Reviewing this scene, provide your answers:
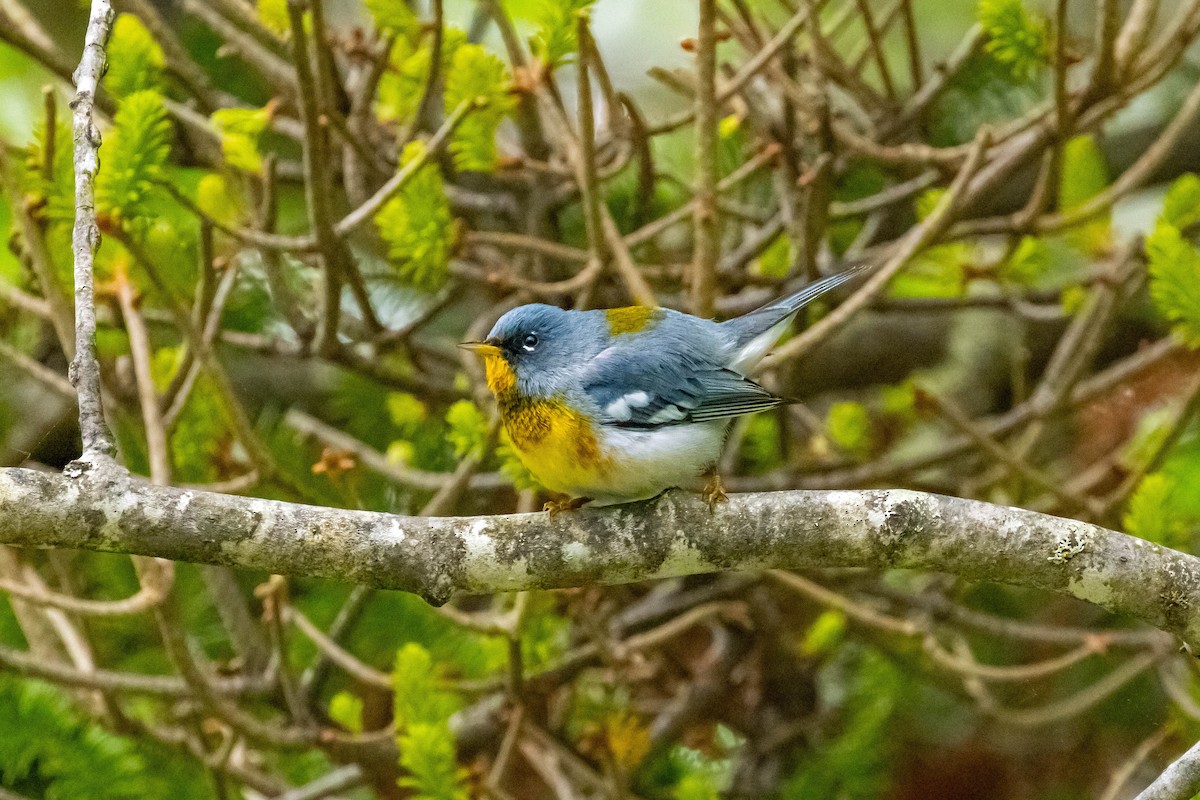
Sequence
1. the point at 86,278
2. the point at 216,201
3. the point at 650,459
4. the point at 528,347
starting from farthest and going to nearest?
the point at 216,201, the point at 528,347, the point at 650,459, the point at 86,278

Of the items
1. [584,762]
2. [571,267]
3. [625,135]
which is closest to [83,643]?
[584,762]

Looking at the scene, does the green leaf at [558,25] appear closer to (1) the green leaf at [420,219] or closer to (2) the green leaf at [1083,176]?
(1) the green leaf at [420,219]

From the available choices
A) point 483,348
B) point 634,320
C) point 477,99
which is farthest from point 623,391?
point 477,99

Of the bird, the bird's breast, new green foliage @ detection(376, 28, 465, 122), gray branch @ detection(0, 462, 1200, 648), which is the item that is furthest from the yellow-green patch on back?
new green foliage @ detection(376, 28, 465, 122)

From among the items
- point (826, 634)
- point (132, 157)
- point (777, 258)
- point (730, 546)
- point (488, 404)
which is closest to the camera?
point (730, 546)

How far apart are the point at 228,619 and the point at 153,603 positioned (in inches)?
18.5

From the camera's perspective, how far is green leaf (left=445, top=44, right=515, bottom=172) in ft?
7.19

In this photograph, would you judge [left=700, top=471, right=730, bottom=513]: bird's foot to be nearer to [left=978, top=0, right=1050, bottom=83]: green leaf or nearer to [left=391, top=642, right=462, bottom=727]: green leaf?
[left=391, top=642, right=462, bottom=727]: green leaf

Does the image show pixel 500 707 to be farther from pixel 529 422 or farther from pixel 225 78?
pixel 225 78

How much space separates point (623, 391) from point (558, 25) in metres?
0.70

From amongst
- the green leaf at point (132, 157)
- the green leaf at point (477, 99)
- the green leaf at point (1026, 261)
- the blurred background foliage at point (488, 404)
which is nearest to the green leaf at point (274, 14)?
the blurred background foliage at point (488, 404)

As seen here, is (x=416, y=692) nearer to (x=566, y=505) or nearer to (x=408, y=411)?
(x=566, y=505)

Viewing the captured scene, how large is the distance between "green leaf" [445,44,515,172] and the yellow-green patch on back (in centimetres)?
42

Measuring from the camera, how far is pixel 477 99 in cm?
223
